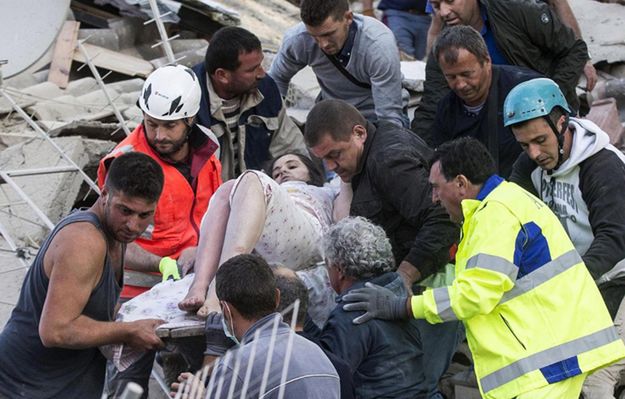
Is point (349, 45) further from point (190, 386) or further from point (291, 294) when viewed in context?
point (190, 386)

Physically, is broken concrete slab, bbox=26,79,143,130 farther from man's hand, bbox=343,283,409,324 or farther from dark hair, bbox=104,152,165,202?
man's hand, bbox=343,283,409,324

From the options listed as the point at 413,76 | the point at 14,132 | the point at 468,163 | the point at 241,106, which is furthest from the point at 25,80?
the point at 468,163

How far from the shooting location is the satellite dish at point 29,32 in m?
9.64

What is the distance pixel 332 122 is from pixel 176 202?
0.95 meters

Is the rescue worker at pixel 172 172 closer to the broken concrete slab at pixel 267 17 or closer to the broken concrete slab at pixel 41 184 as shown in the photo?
the broken concrete slab at pixel 41 184

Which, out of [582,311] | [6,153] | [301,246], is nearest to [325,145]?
[301,246]

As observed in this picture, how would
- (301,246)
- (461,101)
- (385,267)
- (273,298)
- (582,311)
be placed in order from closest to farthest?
Answer: (273,298) → (582,311) → (385,267) → (301,246) → (461,101)

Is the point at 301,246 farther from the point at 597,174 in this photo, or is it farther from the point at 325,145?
the point at 597,174

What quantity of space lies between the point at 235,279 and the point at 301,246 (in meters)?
1.54

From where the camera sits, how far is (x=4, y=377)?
18.2ft

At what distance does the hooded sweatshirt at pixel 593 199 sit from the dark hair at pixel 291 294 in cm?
138

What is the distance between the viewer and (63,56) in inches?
420

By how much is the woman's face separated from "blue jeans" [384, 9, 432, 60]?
3270 millimetres

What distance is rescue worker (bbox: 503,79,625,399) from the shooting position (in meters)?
6.05
